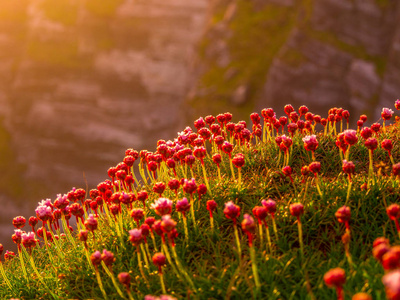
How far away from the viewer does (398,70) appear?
5328 centimetres

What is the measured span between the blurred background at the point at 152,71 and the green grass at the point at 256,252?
2046 inches

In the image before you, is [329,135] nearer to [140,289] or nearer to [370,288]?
[370,288]

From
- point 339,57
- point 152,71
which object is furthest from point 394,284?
point 152,71

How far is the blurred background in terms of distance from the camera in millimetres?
58906

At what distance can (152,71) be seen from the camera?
85062 millimetres

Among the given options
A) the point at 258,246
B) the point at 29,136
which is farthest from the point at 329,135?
the point at 29,136

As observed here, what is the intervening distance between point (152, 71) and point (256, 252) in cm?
8322

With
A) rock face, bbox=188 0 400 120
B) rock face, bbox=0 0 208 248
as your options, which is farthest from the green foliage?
rock face, bbox=0 0 208 248

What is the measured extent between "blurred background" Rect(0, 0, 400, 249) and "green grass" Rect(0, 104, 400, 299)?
171 feet

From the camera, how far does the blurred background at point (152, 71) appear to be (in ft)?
193

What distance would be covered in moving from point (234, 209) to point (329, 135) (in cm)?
463

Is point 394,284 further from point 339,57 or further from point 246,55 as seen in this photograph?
point 246,55

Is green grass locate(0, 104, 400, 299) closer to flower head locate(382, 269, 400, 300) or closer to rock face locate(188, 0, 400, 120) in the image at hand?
flower head locate(382, 269, 400, 300)

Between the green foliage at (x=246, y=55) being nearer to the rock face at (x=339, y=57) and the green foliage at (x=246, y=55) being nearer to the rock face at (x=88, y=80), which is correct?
the rock face at (x=339, y=57)
